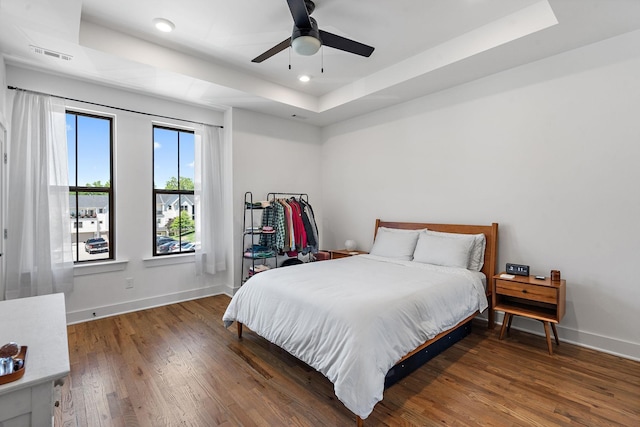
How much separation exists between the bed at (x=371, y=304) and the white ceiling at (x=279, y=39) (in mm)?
1845

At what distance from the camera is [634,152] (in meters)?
2.60

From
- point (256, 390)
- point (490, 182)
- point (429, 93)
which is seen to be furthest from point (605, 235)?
point (256, 390)

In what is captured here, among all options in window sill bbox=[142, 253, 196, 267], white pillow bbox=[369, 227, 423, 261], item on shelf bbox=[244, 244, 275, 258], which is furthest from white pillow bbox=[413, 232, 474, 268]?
window sill bbox=[142, 253, 196, 267]

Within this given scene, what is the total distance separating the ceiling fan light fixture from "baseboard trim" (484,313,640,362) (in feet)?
11.1

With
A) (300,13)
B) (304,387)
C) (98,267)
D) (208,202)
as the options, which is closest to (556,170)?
(300,13)

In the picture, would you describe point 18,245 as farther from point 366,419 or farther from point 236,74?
point 366,419

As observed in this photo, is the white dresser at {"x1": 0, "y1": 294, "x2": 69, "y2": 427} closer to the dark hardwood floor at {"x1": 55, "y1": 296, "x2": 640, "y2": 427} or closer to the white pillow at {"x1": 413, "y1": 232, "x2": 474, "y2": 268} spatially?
the dark hardwood floor at {"x1": 55, "y1": 296, "x2": 640, "y2": 427}

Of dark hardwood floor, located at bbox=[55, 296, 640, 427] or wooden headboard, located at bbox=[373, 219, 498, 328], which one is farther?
wooden headboard, located at bbox=[373, 219, 498, 328]

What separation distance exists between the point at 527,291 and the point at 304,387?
2201 millimetres

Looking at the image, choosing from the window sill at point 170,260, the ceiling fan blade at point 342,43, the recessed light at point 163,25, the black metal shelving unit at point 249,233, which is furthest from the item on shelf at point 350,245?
the recessed light at point 163,25

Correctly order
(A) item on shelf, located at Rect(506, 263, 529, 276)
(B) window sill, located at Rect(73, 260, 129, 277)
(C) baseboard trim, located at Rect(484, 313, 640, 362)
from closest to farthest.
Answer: (C) baseboard trim, located at Rect(484, 313, 640, 362)
(A) item on shelf, located at Rect(506, 263, 529, 276)
(B) window sill, located at Rect(73, 260, 129, 277)

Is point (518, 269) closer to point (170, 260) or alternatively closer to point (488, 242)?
point (488, 242)

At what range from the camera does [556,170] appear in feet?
9.82

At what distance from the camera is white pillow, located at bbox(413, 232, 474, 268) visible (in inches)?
129
